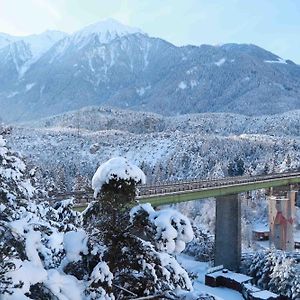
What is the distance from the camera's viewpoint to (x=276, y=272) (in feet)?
127

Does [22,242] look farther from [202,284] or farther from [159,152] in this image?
[159,152]

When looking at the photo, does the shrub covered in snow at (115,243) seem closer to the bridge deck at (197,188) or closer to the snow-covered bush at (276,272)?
the bridge deck at (197,188)

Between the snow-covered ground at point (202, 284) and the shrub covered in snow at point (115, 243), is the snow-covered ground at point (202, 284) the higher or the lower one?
the lower one

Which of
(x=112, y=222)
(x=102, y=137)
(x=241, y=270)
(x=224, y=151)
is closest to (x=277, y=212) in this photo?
(x=241, y=270)

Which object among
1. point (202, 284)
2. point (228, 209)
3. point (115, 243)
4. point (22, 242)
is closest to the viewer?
point (22, 242)

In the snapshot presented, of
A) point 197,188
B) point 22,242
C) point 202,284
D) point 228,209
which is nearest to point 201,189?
point 197,188

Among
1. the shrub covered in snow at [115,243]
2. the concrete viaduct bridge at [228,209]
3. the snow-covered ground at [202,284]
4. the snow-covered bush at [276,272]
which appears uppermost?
the shrub covered in snow at [115,243]

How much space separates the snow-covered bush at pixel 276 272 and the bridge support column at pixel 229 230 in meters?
1.72

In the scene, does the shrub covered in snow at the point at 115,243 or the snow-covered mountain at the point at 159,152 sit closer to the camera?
the shrub covered in snow at the point at 115,243

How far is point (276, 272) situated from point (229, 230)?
8292 millimetres

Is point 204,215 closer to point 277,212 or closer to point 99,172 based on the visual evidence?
point 277,212

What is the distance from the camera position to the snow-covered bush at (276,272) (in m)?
36.5

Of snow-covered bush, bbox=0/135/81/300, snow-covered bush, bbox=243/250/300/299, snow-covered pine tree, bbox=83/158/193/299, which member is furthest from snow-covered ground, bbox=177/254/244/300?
snow-covered bush, bbox=0/135/81/300

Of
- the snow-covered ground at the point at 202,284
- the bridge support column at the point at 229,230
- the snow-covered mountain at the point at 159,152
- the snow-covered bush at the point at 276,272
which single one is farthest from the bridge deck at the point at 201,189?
the snow-covered mountain at the point at 159,152
